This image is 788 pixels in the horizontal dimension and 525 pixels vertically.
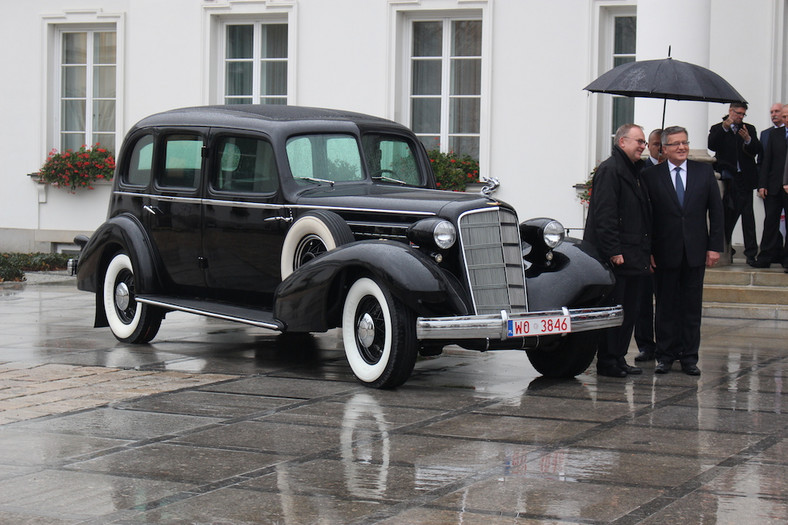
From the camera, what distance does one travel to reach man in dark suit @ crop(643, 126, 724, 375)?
Result: 8.63 meters

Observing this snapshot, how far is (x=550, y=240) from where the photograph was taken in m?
8.24

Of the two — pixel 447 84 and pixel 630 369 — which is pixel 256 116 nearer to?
pixel 630 369

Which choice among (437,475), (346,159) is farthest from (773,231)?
(437,475)

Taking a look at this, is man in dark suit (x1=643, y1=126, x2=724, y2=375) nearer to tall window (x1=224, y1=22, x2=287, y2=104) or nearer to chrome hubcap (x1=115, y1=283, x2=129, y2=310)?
chrome hubcap (x1=115, y1=283, x2=129, y2=310)

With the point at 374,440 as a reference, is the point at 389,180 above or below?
above

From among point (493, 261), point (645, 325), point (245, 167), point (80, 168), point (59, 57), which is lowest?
point (645, 325)

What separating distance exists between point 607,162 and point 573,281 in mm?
1097

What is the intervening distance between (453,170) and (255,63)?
12.0 ft

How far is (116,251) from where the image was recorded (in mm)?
10094

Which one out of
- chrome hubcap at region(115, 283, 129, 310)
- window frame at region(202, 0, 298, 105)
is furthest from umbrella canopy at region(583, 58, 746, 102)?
window frame at region(202, 0, 298, 105)

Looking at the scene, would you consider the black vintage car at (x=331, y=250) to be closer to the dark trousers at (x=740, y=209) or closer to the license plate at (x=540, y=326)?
the license plate at (x=540, y=326)

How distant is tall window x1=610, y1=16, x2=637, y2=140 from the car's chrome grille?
25.9 feet

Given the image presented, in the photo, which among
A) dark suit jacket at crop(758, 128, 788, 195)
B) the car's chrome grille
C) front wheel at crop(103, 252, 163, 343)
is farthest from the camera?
dark suit jacket at crop(758, 128, 788, 195)

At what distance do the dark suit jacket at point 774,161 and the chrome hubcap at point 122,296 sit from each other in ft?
23.2
